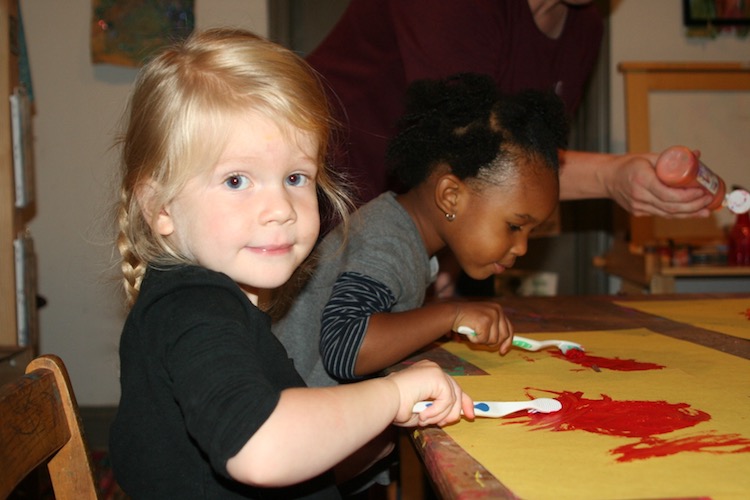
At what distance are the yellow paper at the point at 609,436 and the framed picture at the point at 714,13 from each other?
2132 millimetres

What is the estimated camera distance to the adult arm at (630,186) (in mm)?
1338

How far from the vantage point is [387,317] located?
37.0 inches

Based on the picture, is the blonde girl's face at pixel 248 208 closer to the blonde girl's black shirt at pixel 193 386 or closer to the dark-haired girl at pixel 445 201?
the blonde girl's black shirt at pixel 193 386

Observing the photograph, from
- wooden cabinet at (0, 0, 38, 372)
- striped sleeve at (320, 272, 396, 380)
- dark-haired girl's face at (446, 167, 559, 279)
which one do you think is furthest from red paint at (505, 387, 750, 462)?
wooden cabinet at (0, 0, 38, 372)

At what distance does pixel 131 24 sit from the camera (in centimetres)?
252

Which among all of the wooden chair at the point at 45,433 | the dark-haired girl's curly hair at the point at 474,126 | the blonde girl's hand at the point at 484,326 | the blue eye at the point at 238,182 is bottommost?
the wooden chair at the point at 45,433

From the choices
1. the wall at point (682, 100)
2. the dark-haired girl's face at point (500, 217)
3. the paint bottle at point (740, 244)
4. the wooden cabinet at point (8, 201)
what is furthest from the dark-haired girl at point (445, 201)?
the wall at point (682, 100)

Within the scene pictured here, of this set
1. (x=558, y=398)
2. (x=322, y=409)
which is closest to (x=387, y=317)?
(x=558, y=398)

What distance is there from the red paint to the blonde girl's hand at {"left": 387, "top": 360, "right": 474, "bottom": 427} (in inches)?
2.1

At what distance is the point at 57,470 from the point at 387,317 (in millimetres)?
415

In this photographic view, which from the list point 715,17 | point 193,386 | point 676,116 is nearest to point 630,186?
point 193,386

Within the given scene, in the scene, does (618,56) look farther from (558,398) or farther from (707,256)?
(558,398)

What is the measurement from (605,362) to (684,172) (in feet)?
1.70

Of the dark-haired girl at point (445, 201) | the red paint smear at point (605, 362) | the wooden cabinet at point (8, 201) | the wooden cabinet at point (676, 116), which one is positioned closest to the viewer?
the red paint smear at point (605, 362)
